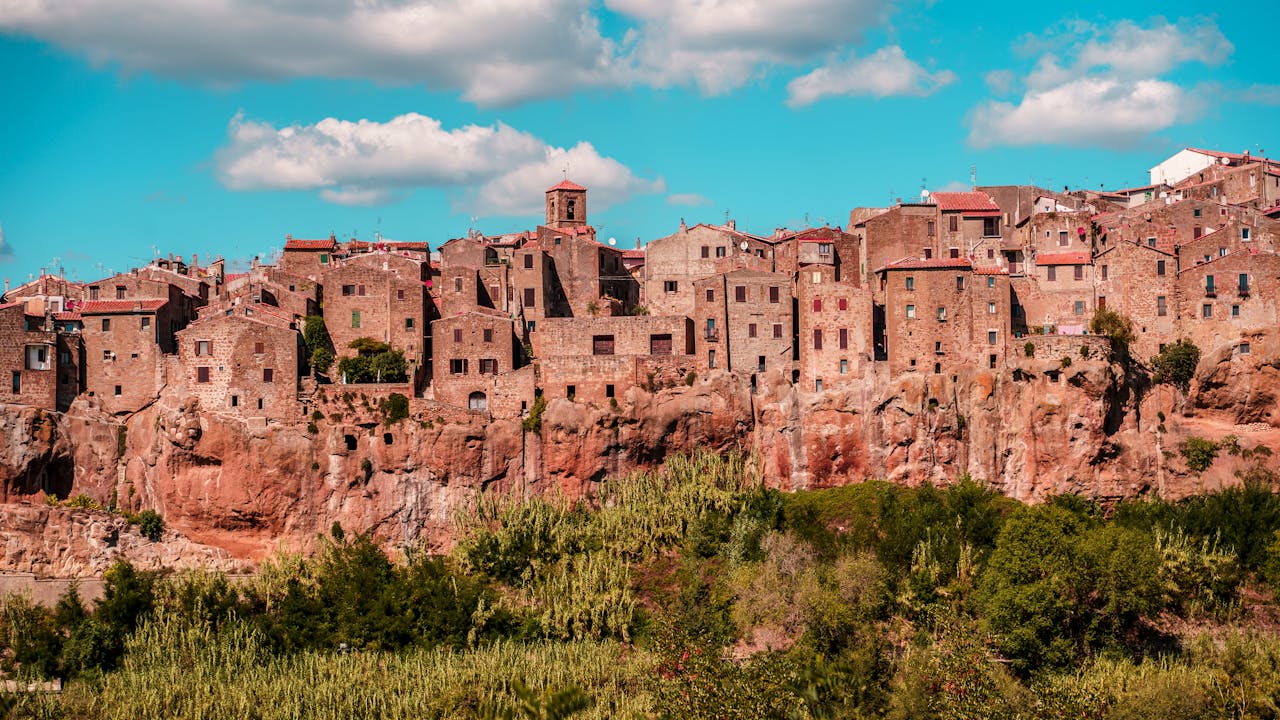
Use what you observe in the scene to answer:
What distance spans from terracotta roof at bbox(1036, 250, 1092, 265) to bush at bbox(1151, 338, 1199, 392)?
19.2ft

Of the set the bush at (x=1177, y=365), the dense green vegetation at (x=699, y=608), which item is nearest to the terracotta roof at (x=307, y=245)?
the dense green vegetation at (x=699, y=608)

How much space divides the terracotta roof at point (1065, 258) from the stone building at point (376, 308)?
29.5m

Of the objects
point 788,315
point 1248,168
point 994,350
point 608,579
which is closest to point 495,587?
point 608,579

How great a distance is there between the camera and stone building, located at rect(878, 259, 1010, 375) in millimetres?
68938

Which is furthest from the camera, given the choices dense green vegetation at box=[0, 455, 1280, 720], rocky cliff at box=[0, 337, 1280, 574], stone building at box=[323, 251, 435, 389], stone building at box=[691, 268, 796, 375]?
stone building at box=[323, 251, 435, 389]

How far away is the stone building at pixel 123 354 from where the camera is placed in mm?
69938

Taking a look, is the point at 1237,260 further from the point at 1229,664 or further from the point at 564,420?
the point at 564,420

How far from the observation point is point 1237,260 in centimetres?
7012

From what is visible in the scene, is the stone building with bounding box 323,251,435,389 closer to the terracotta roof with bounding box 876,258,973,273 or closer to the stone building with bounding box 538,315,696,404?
the stone building with bounding box 538,315,696,404

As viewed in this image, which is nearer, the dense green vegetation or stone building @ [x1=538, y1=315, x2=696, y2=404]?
the dense green vegetation

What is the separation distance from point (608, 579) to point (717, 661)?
562 inches

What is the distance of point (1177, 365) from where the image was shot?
227ft

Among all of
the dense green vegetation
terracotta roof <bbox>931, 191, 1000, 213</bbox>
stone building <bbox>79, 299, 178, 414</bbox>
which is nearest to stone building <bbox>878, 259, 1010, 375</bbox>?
the dense green vegetation

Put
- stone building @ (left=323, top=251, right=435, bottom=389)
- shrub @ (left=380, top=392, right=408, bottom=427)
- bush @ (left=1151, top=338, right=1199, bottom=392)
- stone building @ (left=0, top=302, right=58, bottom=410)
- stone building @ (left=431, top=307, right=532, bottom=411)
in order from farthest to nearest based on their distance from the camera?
stone building @ (left=323, top=251, right=435, bottom=389)
stone building @ (left=431, top=307, right=532, bottom=411)
shrub @ (left=380, top=392, right=408, bottom=427)
bush @ (left=1151, top=338, right=1199, bottom=392)
stone building @ (left=0, top=302, right=58, bottom=410)
